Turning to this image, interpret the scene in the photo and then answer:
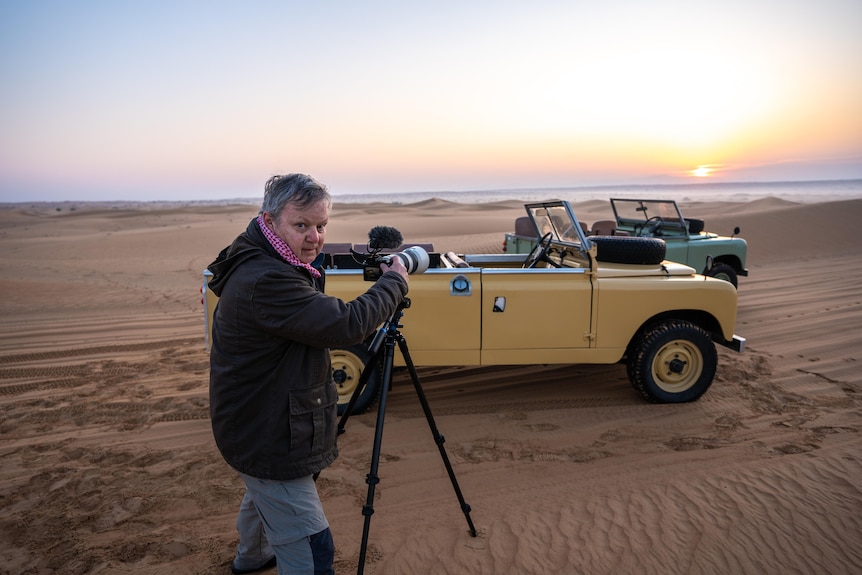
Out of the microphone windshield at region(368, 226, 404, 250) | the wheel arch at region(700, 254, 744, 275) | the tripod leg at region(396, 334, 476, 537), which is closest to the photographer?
the microphone windshield at region(368, 226, 404, 250)

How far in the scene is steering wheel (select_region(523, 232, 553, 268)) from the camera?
5.98 m

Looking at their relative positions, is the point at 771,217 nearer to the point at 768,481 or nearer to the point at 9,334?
the point at 768,481

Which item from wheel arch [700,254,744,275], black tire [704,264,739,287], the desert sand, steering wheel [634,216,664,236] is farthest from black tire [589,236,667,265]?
wheel arch [700,254,744,275]

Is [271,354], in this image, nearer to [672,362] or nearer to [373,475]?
[373,475]

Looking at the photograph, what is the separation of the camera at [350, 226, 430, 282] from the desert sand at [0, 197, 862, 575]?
1.75 meters

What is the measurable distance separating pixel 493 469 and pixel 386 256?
232 centimetres

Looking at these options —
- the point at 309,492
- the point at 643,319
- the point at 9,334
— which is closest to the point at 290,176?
the point at 309,492

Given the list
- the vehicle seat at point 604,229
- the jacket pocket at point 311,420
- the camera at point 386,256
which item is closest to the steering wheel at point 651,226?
the vehicle seat at point 604,229

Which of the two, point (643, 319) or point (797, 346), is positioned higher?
point (643, 319)

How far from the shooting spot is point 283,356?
2193 millimetres

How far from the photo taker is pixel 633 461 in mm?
4457

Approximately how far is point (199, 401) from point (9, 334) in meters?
4.67

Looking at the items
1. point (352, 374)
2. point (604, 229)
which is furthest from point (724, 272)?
point (352, 374)

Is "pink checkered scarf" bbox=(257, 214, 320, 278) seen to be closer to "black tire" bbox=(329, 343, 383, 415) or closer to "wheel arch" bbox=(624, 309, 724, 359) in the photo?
"black tire" bbox=(329, 343, 383, 415)
